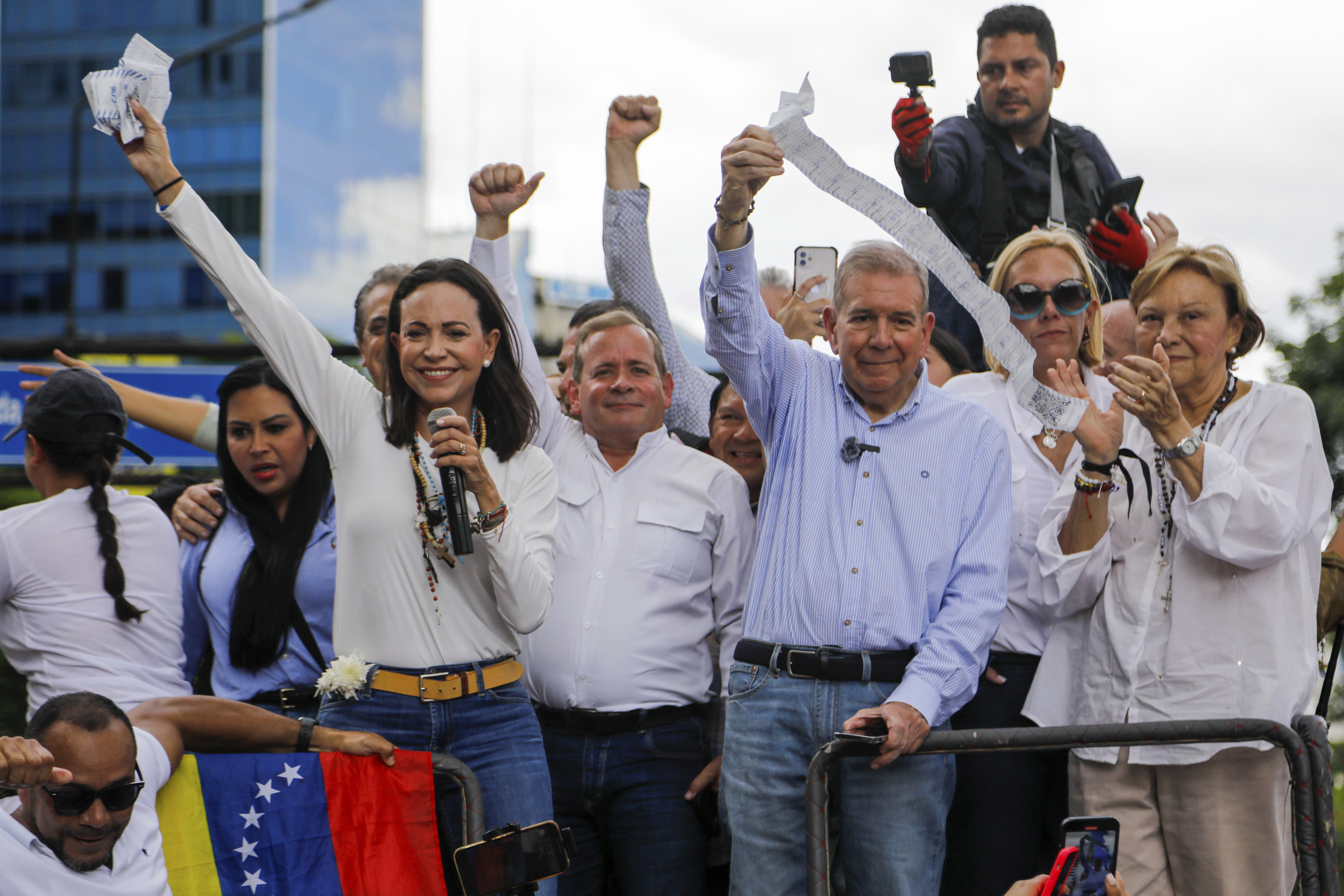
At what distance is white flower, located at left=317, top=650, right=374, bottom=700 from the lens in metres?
3.37

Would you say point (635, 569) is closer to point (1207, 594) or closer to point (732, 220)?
point (732, 220)

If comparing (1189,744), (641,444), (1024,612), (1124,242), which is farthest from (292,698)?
(1124,242)

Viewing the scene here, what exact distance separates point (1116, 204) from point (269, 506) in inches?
132

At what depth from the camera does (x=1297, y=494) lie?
360cm

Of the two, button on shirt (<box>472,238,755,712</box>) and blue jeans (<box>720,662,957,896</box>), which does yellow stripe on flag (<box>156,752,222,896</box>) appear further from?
blue jeans (<box>720,662,957,896</box>)

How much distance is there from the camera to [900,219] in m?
3.68

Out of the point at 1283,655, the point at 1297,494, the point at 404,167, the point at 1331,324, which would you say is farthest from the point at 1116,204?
the point at 404,167

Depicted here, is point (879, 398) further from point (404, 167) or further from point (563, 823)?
point (404, 167)

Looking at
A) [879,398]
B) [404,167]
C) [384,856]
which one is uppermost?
[404,167]

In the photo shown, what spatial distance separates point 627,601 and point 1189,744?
1.60 metres

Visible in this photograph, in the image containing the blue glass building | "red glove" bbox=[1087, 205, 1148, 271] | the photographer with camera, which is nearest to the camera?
"red glove" bbox=[1087, 205, 1148, 271]

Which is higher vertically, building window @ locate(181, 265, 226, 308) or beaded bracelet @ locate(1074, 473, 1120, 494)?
building window @ locate(181, 265, 226, 308)

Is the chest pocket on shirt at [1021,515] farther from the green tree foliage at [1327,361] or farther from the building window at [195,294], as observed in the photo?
the building window at [195,294]

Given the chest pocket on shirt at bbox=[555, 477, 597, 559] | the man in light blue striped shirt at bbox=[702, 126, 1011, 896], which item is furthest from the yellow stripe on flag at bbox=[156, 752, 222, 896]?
the man in light blue striped shirt at bbox=[702, 126, 1011, 896]
